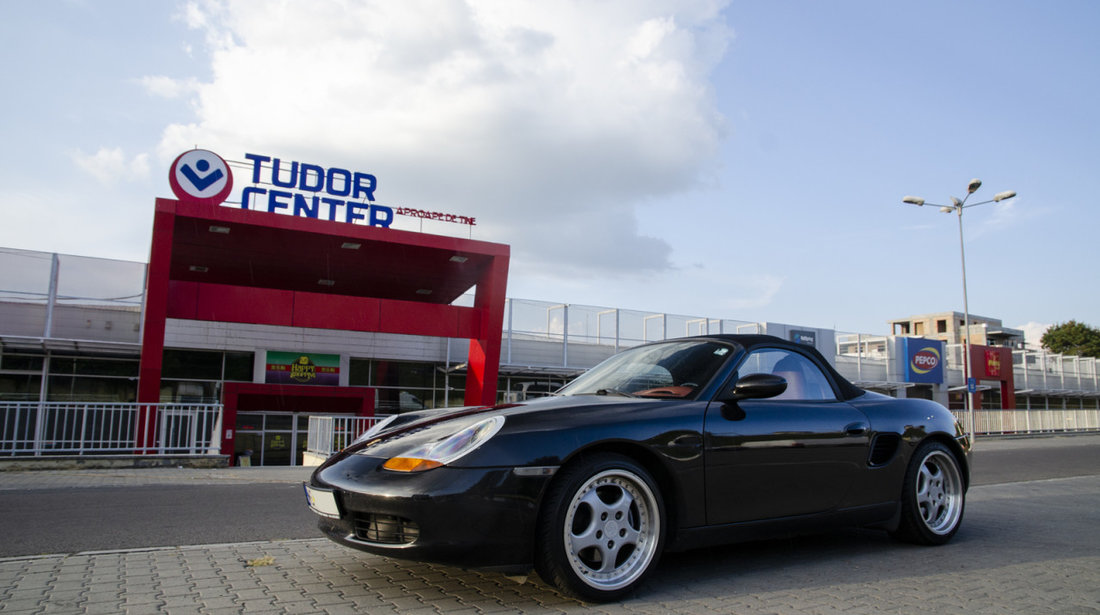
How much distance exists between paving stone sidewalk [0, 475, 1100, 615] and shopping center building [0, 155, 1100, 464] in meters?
10.4

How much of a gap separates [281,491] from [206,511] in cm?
202

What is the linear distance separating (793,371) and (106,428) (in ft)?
41.7

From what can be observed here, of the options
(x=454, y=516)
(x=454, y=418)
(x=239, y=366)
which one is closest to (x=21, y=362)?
(x=239, y=366)

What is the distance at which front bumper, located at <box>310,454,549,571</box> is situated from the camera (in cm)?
321

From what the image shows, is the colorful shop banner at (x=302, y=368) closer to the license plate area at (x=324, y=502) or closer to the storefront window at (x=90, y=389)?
the storefront window at (x=90, y=389)

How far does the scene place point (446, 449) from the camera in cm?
341

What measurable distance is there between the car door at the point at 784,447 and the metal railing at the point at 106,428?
11911 mm

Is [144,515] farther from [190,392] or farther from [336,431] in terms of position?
[190,392]

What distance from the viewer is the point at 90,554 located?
4520mm

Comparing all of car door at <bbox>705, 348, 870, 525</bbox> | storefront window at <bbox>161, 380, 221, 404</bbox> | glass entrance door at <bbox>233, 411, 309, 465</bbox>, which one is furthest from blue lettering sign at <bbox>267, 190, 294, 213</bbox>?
car door at <bbox>705, 348, 870, 525</bbox>

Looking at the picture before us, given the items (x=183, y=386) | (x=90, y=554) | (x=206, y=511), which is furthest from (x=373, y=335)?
(x=90, y=554)

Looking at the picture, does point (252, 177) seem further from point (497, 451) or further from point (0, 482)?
point (497, 451)

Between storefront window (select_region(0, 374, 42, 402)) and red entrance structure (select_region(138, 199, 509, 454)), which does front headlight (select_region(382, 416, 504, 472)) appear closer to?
red entrance structure (select_region(138, 199, 509, 454))

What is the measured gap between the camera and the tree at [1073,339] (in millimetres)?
81000
